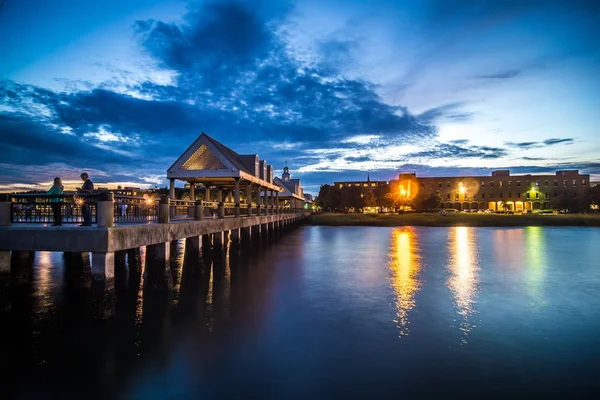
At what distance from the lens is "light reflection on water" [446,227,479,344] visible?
12.2 metres

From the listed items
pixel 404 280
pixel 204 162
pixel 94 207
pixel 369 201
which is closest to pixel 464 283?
pixel 404 280

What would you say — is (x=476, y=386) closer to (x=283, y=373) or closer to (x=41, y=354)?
(x=283, y=373)

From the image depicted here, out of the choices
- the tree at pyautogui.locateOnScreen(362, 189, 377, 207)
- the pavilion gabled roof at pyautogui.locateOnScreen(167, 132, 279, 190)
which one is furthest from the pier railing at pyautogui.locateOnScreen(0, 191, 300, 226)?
the tree at pyautogui.locateOnScreen(362, 189, 377, 207)

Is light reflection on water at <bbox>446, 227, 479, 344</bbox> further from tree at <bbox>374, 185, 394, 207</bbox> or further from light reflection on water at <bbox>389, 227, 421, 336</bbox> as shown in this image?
tree at <bbox>374, 185, 394, 207</bbox>

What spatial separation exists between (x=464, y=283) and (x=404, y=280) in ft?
10.1

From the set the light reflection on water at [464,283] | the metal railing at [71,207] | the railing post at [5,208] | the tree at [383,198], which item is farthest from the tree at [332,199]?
the railing post at [5,208]

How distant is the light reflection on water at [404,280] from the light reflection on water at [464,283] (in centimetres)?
174

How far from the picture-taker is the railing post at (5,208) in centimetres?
1052

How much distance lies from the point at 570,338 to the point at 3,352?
51.0ft

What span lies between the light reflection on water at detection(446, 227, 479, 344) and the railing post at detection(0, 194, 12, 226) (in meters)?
14.1

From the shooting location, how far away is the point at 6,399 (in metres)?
6.66

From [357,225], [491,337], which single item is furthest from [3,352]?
[357,225]

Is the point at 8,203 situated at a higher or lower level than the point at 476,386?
higher

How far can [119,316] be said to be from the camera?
11148 millimetres
